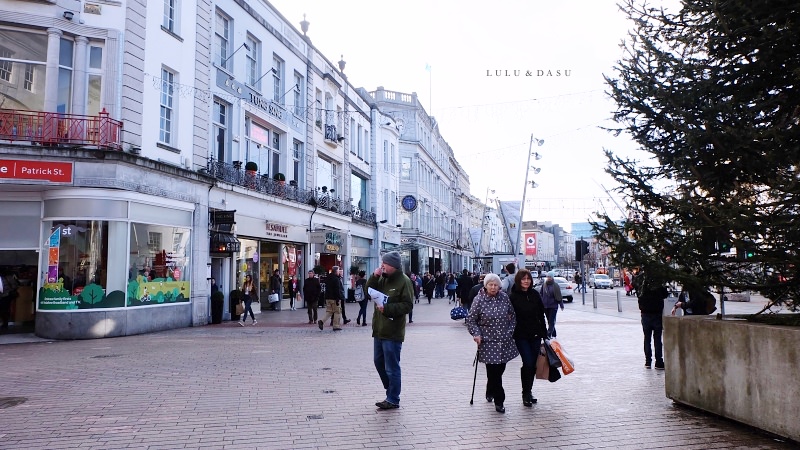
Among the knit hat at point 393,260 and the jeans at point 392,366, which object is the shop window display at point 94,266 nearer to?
the knit hat at point 393,260

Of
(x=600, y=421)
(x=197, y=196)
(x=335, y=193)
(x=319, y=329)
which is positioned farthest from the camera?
(x=335, y=193)

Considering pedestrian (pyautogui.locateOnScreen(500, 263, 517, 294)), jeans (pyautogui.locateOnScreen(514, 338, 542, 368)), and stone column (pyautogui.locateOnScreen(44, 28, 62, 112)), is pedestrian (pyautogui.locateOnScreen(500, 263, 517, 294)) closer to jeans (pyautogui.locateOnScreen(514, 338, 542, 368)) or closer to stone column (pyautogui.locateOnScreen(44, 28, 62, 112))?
jeans (pyautogui.locateOnScreen(514, 338, 542, 368))

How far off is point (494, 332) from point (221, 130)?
55.4 feet

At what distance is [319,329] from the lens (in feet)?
56.7

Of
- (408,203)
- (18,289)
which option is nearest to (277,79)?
(18,289)

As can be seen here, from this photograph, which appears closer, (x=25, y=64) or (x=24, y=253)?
(x=25, y=64)

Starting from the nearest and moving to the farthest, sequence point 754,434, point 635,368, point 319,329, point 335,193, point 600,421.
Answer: point 754,434 < point 600,421 < point 635,368 < point 319,329 < point 335,193

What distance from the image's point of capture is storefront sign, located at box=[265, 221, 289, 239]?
2386cm

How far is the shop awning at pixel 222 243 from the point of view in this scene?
1984 cm

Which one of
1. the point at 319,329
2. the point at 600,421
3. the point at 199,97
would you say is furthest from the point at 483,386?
the point at 199,97

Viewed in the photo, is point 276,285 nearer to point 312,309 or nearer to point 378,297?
point 312,309

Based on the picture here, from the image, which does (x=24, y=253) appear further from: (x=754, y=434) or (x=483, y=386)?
(x=754, y=434)

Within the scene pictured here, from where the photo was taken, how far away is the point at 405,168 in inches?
1981

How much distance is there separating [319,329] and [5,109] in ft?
32.0
